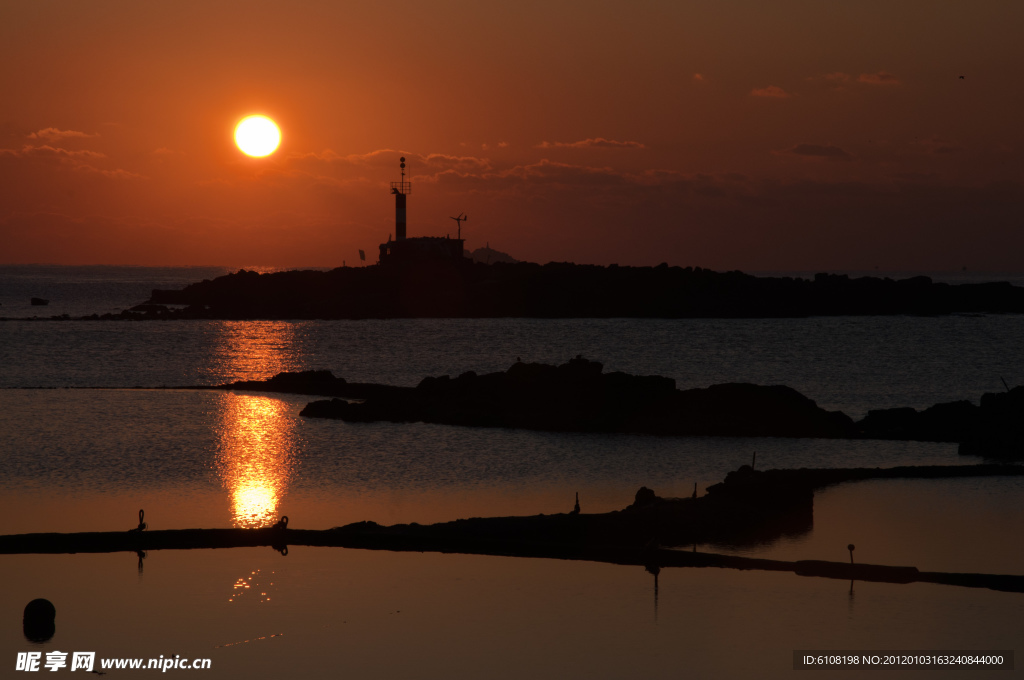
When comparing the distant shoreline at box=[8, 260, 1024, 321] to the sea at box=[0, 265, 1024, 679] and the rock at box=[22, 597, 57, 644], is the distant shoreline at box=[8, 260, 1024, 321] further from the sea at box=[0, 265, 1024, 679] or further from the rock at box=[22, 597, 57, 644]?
the rock at box=[22, 597, 57, 644]

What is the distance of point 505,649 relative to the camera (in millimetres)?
15609

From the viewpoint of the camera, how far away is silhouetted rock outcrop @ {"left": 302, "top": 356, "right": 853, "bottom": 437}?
40469 mm

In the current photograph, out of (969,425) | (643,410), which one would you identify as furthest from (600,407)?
(969,425)

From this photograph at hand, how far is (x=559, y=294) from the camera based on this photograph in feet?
450

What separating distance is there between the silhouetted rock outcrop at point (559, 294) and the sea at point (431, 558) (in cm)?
7149

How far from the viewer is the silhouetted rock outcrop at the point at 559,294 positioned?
128875 mm

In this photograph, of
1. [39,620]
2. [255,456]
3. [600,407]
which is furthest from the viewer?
[600,407]

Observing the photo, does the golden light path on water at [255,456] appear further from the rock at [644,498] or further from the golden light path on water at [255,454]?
the rock at [644,498]

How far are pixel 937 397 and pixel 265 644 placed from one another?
5457 centimetres

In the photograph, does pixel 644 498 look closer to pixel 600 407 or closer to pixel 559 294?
pixel 600 407

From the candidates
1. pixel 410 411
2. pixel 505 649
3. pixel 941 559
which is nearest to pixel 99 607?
pixel 505 649

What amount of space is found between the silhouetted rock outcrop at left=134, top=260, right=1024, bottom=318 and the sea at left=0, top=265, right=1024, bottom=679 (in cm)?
7149

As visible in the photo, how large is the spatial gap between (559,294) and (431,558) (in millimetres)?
118390

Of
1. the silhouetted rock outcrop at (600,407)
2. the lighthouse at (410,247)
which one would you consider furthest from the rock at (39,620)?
the lighthouse at (410,247)
